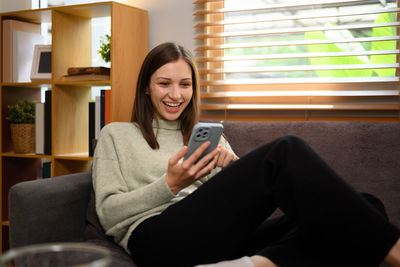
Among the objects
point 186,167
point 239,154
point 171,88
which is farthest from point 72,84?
point 186,167

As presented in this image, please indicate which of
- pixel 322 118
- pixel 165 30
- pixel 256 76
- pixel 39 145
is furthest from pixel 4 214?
pixel 322 118

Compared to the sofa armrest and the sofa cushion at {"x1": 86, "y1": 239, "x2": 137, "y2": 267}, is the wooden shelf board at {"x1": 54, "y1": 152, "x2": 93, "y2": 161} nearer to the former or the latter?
the sofa armrest

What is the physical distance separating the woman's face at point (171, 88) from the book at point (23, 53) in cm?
126

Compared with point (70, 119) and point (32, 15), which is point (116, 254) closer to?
point (70, 119)

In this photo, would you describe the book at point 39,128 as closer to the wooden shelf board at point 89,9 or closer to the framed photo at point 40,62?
the framed photo at point 40,62

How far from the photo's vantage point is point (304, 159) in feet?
3.51

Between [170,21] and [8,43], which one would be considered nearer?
[170,21]

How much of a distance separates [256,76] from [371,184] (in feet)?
2.66

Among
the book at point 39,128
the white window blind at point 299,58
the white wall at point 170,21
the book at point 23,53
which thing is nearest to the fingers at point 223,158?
the white window blind at point 299,58

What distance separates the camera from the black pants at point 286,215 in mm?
986

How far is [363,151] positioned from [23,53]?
1.95 metres

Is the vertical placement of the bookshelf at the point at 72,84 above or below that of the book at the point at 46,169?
above

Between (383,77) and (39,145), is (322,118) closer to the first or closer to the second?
(383,77)

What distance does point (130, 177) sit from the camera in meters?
1.52
